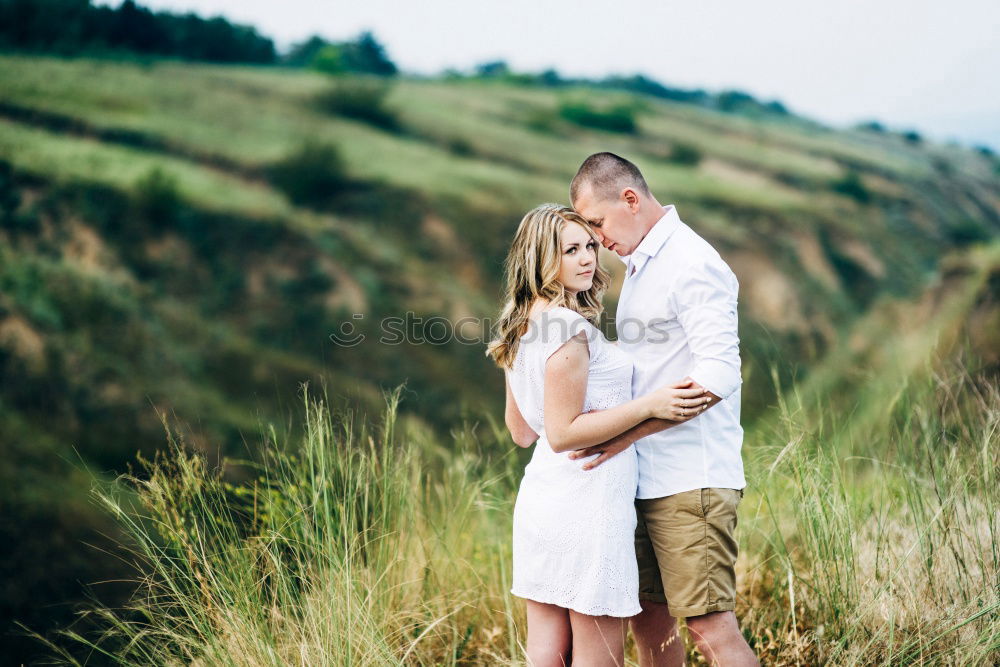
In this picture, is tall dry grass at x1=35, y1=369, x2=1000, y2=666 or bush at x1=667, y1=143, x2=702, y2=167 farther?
bush at x1=667, y1=143, x2=702, y2=167

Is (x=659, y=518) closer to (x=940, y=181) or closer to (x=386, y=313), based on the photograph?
(x=386, y=313)

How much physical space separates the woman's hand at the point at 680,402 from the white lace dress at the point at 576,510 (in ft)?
0.57

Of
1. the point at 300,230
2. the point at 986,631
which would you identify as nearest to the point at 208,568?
the point at 986,631

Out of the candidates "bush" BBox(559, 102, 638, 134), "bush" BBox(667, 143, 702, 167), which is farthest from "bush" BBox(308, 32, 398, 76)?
"bush" BBox(667, 143, 702, 167)

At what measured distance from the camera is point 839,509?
9.75 ft

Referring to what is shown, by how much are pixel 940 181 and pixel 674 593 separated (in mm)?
45670

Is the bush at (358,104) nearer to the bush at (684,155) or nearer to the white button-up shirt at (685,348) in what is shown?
the bush at (684,155)

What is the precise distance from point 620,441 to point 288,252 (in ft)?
67.4

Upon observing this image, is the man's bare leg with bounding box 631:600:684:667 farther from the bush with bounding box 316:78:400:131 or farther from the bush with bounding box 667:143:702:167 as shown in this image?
the bush with bounding box 667:143:702:167

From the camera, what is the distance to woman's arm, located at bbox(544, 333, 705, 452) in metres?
2.31

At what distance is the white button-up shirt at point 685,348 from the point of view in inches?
93.2

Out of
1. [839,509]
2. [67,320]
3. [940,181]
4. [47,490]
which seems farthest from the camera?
[940,181]

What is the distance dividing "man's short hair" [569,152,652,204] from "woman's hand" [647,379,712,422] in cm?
79

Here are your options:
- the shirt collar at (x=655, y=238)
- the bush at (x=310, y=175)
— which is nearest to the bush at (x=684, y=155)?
the bush at (x=310, y=175)
